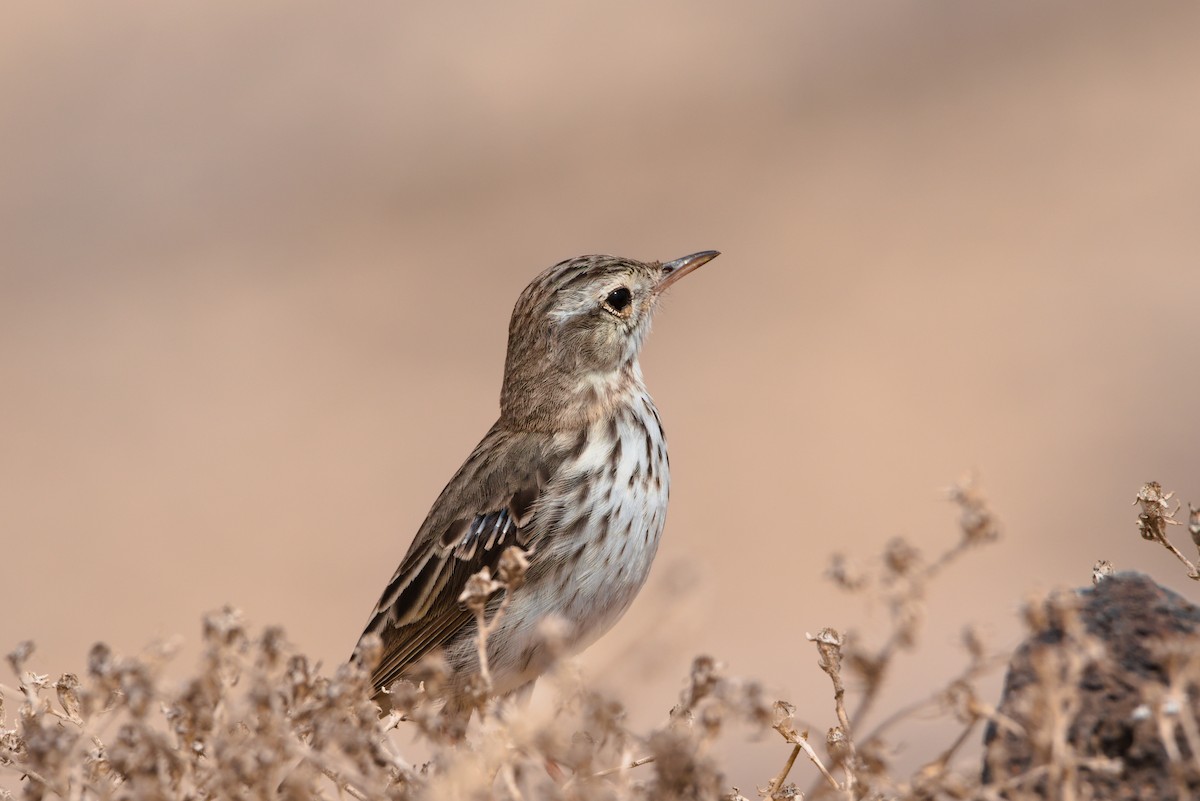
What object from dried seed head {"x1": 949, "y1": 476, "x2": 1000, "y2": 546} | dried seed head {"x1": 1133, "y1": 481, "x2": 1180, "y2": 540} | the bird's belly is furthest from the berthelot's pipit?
dried seed head {"x1": 949, "y1": 476, "x2": 1000, "y2": 546}

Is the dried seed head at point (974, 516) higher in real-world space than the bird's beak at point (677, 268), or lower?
lower

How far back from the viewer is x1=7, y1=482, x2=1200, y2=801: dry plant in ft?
7.99

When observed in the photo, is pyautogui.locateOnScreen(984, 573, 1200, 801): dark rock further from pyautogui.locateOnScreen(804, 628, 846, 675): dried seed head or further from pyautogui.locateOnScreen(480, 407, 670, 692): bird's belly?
pyautogui.locateOnScreen(480, 407, 670, 692): bird's belly

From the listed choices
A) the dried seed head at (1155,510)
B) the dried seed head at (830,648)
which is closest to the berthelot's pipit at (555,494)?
the dried seed head at (830,648)

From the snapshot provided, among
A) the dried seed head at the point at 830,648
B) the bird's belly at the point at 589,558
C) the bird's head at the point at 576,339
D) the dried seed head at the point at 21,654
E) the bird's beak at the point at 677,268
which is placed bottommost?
the dried seed head at the point at 21,654

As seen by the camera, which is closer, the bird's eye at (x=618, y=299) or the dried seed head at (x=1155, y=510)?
the dried seed head at (x=1155, y=510)

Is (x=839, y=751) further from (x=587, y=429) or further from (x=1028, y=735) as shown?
(x=587, y=429)

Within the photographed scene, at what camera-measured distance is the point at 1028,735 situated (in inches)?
97.4

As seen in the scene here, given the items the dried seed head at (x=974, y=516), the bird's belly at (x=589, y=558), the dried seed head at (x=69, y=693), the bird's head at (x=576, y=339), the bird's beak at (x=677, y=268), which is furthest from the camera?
the bird's beak at (x=677, y=268)

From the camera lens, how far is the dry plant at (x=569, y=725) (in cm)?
244

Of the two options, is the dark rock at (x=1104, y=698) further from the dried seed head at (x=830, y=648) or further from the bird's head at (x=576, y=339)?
the bird's head at (x=576, y=339)

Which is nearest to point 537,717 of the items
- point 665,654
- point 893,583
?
point 665,654

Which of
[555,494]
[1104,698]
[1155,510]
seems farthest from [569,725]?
[555,494]

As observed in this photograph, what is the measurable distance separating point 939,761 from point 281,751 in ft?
4.07
